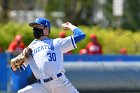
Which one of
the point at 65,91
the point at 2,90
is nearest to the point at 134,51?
the point at 2,90

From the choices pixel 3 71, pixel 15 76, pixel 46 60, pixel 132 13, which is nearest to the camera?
pixel 46 60

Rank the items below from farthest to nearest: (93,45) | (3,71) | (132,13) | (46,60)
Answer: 1. (132,13)
2. (93,45)
3. (3,71)
4. (46,60)

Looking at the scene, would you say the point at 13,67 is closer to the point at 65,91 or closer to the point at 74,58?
the point at 65,91

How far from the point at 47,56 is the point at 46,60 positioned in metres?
0.06

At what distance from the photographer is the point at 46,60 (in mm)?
7695

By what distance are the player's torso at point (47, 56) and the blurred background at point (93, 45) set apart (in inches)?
165

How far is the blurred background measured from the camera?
1281 centimetres

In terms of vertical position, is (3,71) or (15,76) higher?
(15,76)

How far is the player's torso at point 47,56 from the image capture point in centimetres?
769

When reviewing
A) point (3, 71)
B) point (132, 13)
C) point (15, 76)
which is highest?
point (15, 76)

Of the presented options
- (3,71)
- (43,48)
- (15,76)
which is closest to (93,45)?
(3,71)

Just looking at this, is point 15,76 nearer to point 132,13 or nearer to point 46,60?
point 46,60

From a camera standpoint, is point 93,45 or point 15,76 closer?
point 15,76

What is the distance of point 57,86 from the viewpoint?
304 inches
